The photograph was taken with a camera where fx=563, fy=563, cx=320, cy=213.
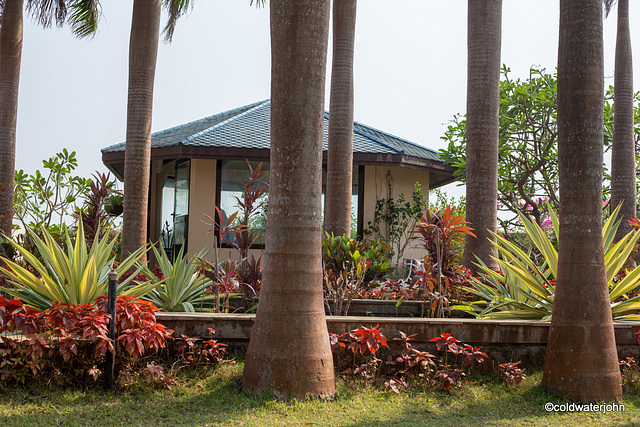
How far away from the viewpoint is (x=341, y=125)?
9.73m

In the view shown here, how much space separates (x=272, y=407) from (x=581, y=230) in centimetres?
311

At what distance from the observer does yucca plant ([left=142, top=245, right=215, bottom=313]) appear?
6559mm

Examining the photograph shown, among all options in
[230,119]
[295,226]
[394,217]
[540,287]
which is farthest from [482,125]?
[230,119]

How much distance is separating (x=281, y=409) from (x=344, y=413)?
1.67 ft

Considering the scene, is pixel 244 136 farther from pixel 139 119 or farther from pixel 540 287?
pixel 540 287

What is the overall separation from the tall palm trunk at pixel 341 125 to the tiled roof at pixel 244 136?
123 inches

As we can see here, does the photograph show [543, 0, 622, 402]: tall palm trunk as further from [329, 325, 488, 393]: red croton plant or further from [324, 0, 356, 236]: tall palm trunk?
[324, 0, 356, 236]: tall palm trunk

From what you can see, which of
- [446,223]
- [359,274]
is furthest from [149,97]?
[446,223]

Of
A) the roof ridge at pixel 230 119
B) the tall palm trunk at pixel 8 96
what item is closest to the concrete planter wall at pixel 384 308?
the roof ridge at pixel 230 119

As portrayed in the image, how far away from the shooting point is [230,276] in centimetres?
645

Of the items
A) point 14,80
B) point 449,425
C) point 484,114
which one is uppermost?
point 14,80

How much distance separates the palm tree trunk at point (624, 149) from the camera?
452 inches

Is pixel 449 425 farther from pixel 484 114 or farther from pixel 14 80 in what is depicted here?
pixel 14 80

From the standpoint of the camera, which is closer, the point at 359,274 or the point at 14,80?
the point at 359,274
